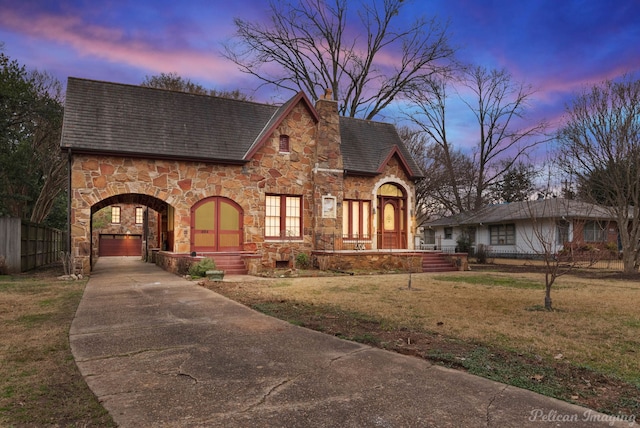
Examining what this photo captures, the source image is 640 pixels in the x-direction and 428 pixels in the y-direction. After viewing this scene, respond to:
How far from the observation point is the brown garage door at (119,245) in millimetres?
40750

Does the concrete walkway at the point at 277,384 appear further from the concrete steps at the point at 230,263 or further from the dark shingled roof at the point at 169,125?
the dark shingled roof at the point at 169,125

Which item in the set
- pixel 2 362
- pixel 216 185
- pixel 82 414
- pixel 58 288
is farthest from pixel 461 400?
pixel 216 185

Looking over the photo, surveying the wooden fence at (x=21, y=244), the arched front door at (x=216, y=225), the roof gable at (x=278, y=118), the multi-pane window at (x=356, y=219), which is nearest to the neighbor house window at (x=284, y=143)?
the roof gable at (x=278, y=118)

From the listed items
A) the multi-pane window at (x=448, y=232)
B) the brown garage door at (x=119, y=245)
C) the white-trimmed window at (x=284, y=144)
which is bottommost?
the brown garage door at (x=119, y=245)

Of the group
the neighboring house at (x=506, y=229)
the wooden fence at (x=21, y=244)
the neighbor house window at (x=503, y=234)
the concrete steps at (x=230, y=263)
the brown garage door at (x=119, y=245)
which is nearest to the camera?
the wooden fence at (x=21, y=244)

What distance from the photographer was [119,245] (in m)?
41.2

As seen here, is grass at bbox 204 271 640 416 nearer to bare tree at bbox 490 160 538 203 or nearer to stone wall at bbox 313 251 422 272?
stone wall at bbox 313 251 422 272

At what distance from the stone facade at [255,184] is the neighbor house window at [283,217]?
0.23 m

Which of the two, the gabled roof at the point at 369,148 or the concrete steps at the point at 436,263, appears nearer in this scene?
the concrete steps at the point at 436,263

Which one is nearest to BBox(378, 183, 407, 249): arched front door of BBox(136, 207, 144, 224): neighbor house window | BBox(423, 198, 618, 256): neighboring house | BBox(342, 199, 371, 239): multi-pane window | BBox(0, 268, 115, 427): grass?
BBox(342, 199, 371, 239): multi-pane window

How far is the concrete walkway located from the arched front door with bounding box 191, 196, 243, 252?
11484 millimetres

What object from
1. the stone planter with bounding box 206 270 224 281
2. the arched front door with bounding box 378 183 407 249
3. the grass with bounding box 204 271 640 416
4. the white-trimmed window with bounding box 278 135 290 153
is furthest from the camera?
the arched front door with bounding box 378 183 407 249

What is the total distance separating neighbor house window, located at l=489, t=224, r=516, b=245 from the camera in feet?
105

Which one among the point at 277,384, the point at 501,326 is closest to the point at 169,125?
the point at 501,326
